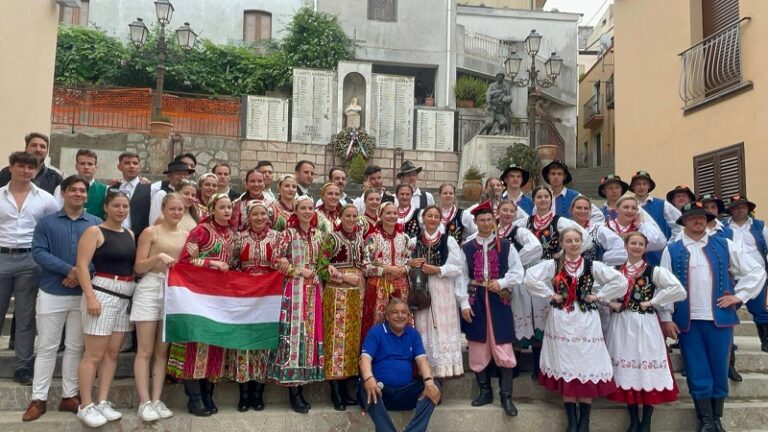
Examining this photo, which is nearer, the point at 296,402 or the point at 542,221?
the point at 296,402

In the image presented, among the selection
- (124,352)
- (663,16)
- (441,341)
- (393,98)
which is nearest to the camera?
(441,341)

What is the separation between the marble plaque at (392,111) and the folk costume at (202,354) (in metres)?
14.7

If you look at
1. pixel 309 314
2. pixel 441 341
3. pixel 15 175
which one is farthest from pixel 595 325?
pixel 15 175

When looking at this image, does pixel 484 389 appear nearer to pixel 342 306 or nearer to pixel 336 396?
pixel 336 396

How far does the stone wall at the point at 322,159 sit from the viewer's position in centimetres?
1875

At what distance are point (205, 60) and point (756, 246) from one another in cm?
1991

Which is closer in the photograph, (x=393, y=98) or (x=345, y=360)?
(x=345, y=360)

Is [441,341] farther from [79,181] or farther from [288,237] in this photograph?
[79,181]

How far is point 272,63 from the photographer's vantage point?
72.8 feet

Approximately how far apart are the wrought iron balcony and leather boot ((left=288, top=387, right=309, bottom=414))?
23.7m

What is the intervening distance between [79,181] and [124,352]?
1759mm

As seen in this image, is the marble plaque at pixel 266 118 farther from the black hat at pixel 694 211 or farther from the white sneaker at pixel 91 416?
the black hat at pixel 694 211

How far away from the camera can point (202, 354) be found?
5.07 metres

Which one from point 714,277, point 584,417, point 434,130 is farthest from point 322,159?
point 584,417
